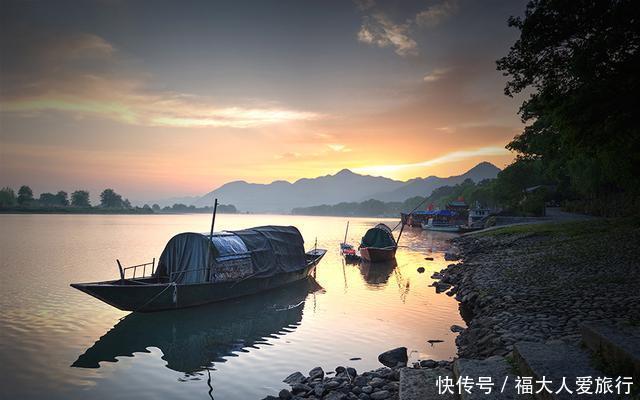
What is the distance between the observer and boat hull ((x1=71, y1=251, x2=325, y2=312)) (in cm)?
1977

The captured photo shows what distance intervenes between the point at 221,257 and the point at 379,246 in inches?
972

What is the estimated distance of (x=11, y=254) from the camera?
4684cm

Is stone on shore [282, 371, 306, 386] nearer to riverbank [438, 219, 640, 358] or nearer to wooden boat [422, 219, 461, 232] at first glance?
riverbank [438, 219, 640, 358]

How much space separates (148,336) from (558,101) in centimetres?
2156

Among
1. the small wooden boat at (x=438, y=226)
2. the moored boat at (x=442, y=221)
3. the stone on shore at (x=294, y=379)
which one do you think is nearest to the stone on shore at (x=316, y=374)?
the stone on shore at (x=294, y=379)

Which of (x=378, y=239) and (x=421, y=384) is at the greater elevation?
(x=378, y=239)

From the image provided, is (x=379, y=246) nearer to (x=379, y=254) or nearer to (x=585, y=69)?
(x=379, y=254)

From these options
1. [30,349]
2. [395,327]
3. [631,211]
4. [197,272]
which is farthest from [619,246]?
[30,349]

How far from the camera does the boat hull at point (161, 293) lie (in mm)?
19766

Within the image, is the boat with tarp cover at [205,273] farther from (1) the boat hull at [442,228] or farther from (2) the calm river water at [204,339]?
(1) the boat hull at [442,228]

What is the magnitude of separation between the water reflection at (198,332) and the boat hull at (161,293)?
505 millimetres

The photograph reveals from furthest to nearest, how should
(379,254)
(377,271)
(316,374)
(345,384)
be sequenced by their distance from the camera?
1. (379,254)
2. (377,271)
3. (316,374)
4. (345,384)

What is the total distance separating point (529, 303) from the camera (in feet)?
49.5

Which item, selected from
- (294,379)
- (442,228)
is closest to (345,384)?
(294,379)
